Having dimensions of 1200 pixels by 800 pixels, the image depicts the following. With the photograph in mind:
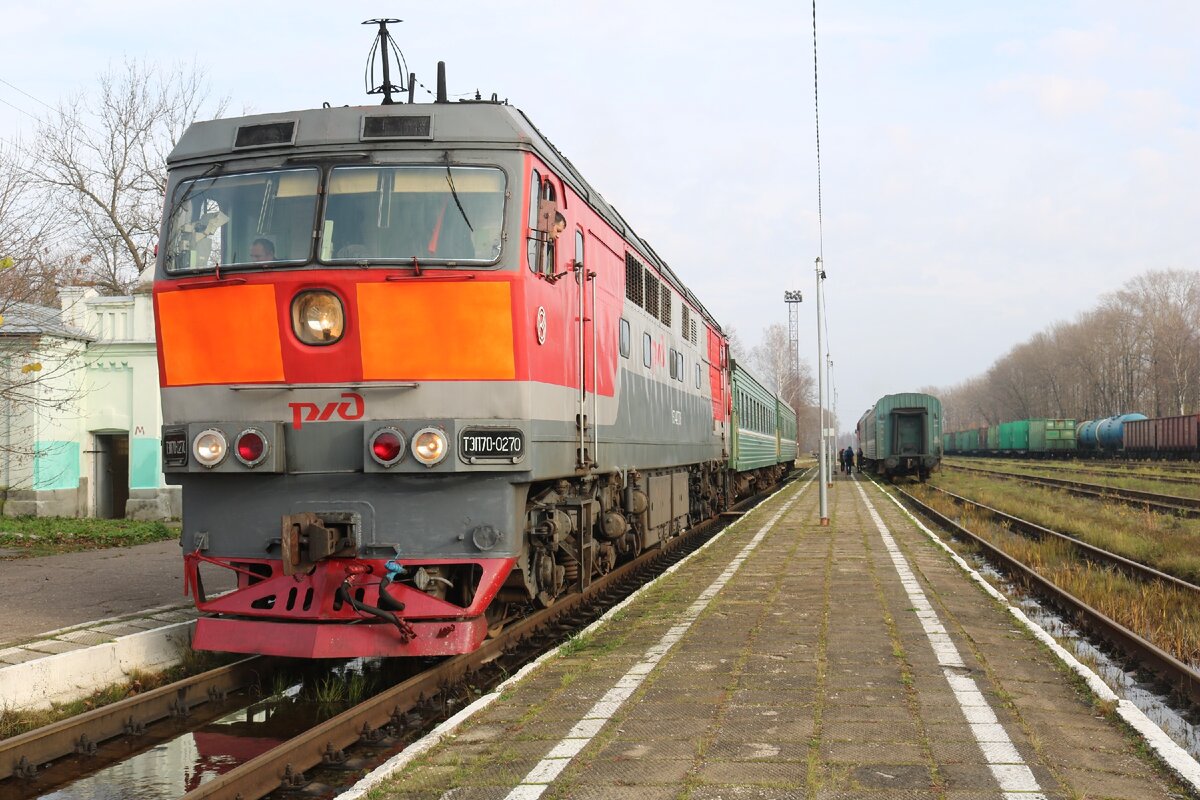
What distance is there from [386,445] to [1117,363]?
97.0 metres

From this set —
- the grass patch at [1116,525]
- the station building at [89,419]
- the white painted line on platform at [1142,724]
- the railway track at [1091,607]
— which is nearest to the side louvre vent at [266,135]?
the white painted line on platform at [1142,724]

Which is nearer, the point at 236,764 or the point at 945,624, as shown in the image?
the point at 236,764

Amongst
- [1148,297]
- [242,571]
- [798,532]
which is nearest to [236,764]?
[242,571]

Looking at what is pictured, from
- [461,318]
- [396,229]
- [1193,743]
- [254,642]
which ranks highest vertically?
[396,229]

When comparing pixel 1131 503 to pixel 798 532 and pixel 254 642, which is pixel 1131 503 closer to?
pixel 798 532

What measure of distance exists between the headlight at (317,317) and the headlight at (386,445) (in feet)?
2.32

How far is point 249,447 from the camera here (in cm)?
673

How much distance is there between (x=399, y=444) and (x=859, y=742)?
3283 mm

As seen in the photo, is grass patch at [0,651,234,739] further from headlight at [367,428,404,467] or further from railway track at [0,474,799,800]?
headlight at [367,428,404,467]

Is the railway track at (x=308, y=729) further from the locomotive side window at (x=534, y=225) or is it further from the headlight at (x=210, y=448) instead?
the locomotive side window at (x=534, y=225)

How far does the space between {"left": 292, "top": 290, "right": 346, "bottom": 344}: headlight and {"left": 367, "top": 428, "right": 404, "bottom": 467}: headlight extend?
71cm

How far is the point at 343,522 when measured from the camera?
6637mm

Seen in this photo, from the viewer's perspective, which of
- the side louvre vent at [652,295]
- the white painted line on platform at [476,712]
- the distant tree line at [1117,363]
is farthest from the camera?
the distant tree line at [1117,363]

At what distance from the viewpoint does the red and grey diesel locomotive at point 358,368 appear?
661 cm
